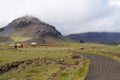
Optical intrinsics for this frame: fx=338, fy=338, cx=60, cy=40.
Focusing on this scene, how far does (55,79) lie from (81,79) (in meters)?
4.03

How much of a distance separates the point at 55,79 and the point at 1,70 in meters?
27.5

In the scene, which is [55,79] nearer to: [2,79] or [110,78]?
[110,78]

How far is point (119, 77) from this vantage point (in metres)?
42.2

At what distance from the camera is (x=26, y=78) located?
50688 mm

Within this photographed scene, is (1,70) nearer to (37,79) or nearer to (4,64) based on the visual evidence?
(4,64)

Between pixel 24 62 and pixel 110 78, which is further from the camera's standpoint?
pixel 24 62

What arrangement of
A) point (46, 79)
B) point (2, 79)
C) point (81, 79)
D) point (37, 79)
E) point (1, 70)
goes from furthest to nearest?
point (1, 70) < point (2, 79) < point (37, 79) < point (46, 79) < point (81, 79)

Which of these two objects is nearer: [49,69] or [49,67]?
[49,69]

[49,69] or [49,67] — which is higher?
[49,67]

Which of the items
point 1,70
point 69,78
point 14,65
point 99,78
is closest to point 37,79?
point 69,78

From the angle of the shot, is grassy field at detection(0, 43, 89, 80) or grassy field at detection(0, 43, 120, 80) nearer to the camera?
grassy field at detection(0, 43, 89, 80)

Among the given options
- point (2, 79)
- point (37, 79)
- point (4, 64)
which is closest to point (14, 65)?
point (4, 64)

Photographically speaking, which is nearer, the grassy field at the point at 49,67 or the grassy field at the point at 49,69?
the grassy field at the point at 49,69

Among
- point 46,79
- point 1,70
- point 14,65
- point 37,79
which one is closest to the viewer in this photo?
point 46,79
